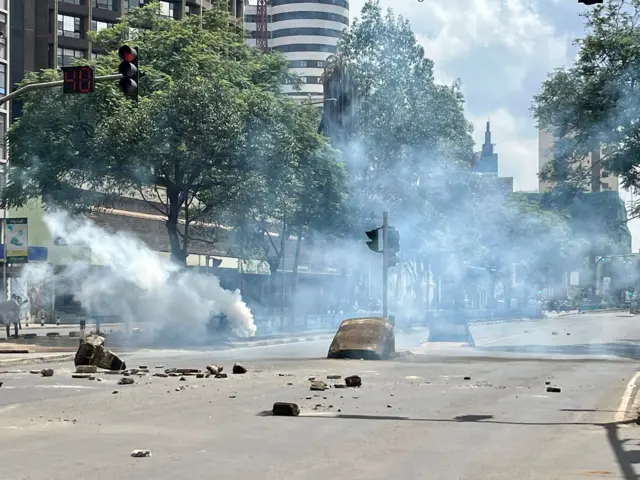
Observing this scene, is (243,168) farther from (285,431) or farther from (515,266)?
(515,266)

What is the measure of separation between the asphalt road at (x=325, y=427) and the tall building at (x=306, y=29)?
13208 centimetres

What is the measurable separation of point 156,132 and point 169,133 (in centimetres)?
57

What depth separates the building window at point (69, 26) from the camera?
75250 mm

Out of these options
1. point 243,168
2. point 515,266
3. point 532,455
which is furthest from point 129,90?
point 515,266

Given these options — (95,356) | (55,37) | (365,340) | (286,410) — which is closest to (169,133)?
(365,340)

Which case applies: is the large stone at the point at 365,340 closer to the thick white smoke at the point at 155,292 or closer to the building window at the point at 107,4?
the thick white smoke at the point at 155,292

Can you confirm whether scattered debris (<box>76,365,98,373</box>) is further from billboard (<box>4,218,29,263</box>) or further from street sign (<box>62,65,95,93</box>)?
billboard (<box>4,218,29,263</box>)

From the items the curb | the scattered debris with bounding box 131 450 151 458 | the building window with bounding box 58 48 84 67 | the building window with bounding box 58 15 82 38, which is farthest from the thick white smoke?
the building window with bounding box 58 15 82 38

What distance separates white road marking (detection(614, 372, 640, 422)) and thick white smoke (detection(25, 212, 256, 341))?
21.1 metres

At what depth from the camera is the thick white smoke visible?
38.3m

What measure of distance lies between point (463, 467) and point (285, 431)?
2.81 m

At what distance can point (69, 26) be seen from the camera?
75.9 meters

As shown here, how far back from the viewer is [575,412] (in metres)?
13.9

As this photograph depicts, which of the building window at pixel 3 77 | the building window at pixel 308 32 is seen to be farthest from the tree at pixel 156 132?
the building window at pixel 308 32
